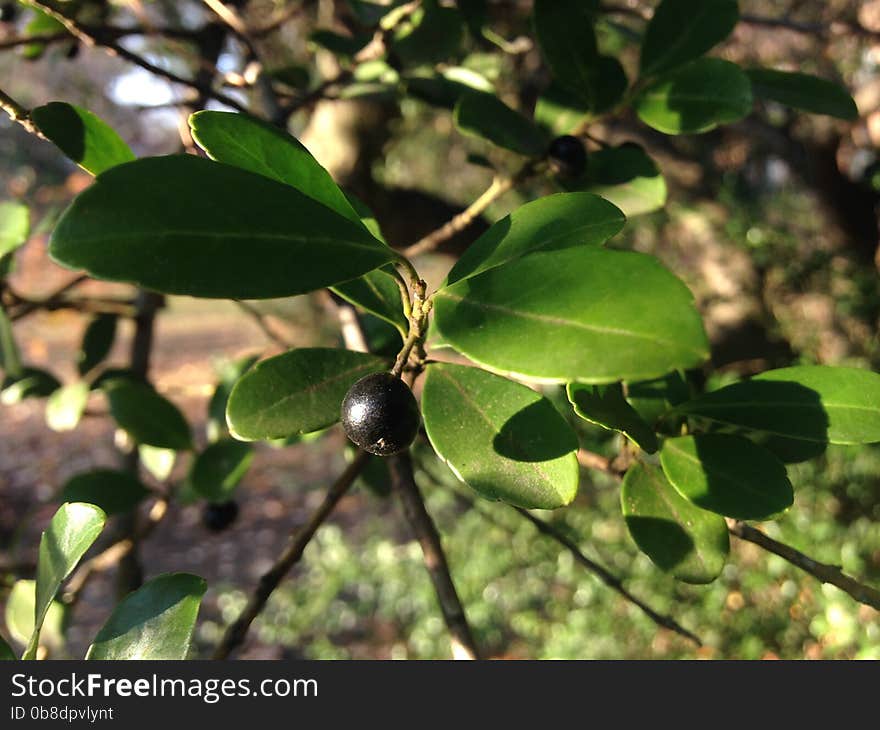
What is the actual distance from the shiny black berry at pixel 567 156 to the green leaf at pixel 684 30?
0.11m

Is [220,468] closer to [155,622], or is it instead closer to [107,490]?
[107,490]

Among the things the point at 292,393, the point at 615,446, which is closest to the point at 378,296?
the point at 292,393

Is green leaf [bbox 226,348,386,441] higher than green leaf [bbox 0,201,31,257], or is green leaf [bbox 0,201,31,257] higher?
green leaf [bbox 226,348,386,441]

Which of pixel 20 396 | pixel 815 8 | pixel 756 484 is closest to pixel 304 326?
pixel 20 396

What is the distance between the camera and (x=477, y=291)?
0.42 metres

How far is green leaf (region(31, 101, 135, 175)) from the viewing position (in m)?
0.47

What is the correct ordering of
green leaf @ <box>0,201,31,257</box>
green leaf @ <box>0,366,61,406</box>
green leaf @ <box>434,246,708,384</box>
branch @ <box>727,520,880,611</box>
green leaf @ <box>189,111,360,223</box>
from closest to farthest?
green leaf @ <box>434,246,708,384</box>, green leaf @ <box>189,111,360,223</box>, branch @ <box>727,520,880,611</box>, green leaf @ <box>0,201,31,257</box>, green leaf @ <box>0,366,61,406</box>

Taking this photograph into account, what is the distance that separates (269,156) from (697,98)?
438 millimetres

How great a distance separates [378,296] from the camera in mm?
551

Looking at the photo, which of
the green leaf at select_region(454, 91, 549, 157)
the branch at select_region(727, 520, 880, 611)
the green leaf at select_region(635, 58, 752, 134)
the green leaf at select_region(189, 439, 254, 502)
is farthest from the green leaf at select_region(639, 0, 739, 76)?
the green leaf at select_region(189, 439, 254, 502)

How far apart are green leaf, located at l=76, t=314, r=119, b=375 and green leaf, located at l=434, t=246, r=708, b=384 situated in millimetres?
980

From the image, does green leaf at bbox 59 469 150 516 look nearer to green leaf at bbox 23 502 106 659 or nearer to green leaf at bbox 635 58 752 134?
green leaf at bbox 23 502 106 659

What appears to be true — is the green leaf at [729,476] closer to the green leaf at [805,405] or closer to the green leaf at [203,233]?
the green leaf at [805,405]
